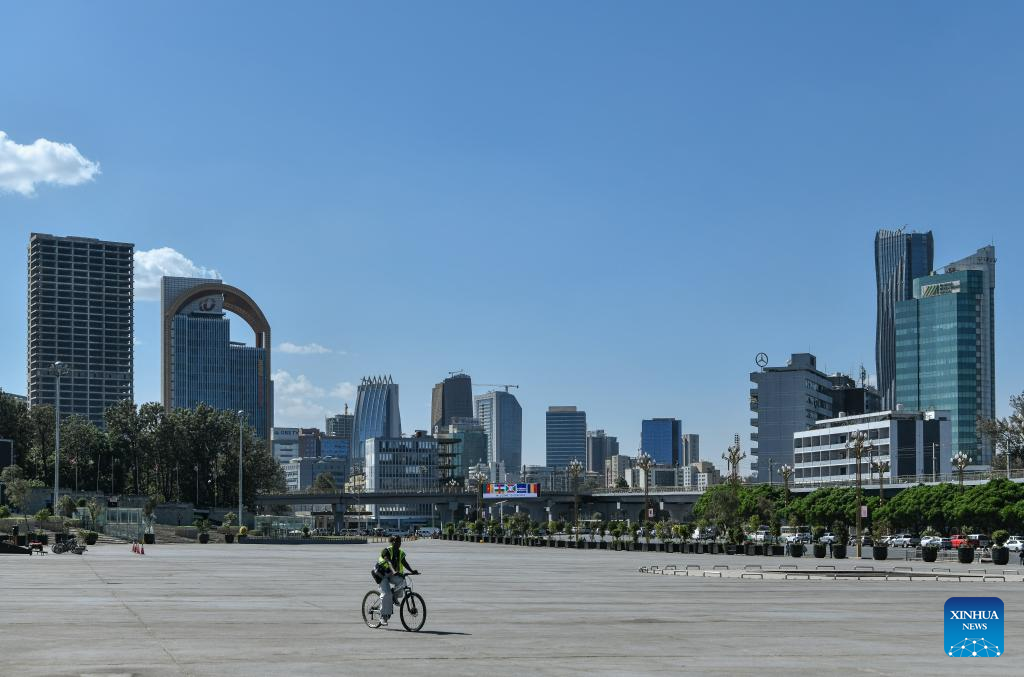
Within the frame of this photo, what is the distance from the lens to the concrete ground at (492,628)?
836 inches

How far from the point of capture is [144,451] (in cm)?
17638

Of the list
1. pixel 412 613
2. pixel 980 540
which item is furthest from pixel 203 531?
pixel 412 613

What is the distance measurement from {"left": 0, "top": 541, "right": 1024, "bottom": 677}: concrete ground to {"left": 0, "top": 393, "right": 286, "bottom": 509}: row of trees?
129 m

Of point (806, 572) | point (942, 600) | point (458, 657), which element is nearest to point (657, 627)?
point (458, 657)

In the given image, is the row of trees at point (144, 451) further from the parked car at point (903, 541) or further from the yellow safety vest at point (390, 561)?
the yellow safety vest at point (390, 561)

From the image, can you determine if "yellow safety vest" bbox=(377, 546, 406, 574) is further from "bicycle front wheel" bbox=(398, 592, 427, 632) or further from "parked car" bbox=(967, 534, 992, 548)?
"parked car" bbox=(967, 534, 992, 548)

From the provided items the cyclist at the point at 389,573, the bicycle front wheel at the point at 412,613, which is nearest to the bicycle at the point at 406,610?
the bicycle front wheel at the point at 412,613

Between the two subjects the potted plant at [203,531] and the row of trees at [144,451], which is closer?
the potted plant at [203,531]

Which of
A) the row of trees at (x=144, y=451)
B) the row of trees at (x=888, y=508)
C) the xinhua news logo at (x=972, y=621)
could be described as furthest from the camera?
the row of trees at (x=144, y=451)

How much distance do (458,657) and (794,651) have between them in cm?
631

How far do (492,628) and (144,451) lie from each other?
6174 inches

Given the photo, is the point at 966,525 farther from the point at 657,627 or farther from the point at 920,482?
the point at 657,627

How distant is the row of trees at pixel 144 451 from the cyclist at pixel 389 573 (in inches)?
6052

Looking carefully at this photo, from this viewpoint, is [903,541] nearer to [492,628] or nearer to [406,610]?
[492,628]
